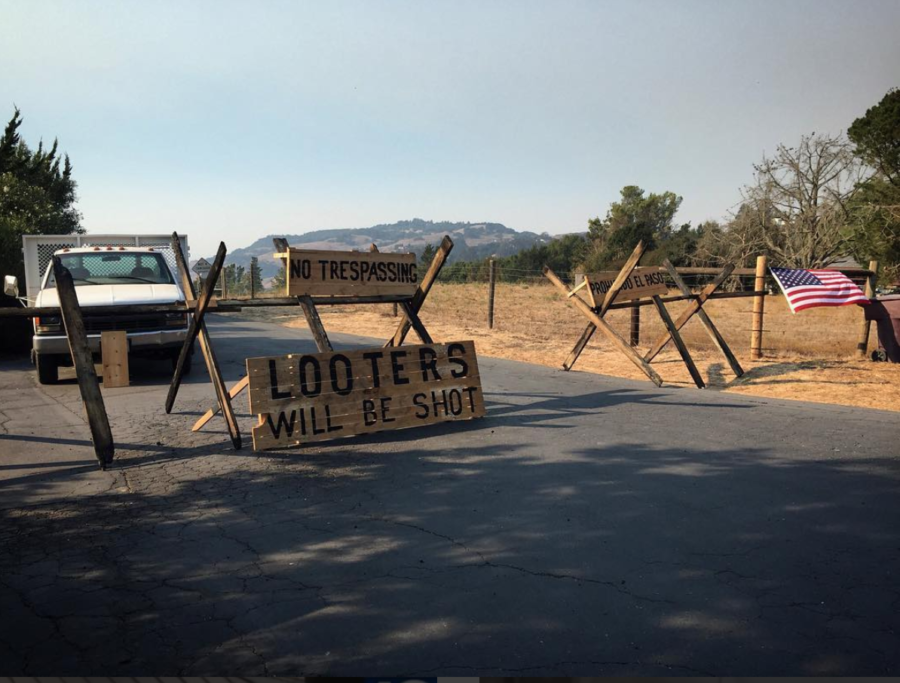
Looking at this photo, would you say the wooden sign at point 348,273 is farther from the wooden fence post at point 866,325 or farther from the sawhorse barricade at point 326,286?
the wooden fence post at point 866,325

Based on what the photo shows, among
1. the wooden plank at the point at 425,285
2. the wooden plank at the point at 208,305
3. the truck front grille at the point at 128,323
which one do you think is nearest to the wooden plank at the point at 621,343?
the wooden plank at the point at 425,285

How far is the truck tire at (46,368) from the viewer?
10086mm

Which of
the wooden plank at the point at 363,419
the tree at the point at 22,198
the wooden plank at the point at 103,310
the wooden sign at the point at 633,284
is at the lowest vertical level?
the wooden plank at the point at 363,419

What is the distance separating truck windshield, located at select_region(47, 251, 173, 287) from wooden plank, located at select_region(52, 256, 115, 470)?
5.36 metres

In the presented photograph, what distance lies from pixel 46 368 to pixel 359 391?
5826mm

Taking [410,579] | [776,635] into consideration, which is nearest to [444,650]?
→ [410,579]

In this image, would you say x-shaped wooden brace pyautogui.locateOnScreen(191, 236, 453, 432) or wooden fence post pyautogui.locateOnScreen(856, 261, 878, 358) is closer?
x-shaped wooden brace pyautogui.locateOnScreen(191, 236, 453, 432)

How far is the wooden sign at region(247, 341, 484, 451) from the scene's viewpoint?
259 inches

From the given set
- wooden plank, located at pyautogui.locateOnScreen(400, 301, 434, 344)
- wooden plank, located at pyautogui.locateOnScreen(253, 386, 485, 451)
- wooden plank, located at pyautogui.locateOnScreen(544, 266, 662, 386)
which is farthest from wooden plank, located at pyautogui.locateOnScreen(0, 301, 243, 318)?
wooden plank, located at pyautogui.locateOnScreen(544, 266, 662, 386)

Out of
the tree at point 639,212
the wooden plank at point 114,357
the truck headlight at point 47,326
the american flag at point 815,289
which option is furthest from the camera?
the tree at point 639,212

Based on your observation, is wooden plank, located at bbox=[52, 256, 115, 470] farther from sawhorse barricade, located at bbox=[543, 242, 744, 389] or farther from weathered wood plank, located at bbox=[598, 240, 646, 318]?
weathered wood plank, located at bbox=[598, 240, 646, 318]

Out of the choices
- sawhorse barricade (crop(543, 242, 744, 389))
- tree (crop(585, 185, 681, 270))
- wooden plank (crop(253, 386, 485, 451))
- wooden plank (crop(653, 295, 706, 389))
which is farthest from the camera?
tree (crop(585, 185, 681, 270))

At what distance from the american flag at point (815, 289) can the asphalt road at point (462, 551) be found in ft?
15.0

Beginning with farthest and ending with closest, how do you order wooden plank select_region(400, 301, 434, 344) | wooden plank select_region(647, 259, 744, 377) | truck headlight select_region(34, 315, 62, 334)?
wooden plank select_region(647, 259, 744, 377) → truck headlight select_region(34, 315, 62, 334) → wooden plank select_region(400, 301, 434, 344)
